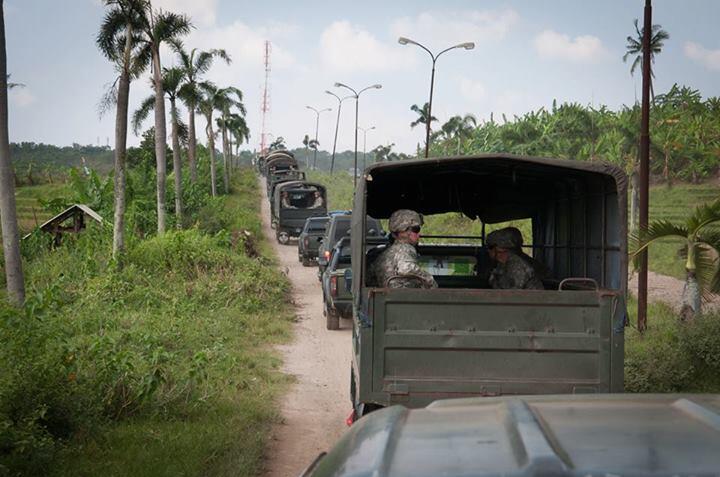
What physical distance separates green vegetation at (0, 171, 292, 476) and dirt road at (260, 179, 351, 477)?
209 mm

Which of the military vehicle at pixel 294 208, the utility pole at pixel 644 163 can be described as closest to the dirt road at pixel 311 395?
the utility pole at pixel 644 163

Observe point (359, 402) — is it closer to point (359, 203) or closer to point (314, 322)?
point (359, 203)

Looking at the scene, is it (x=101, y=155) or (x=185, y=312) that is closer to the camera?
(x=185, y=312)

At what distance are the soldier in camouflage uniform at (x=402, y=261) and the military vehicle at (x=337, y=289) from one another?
663 cm

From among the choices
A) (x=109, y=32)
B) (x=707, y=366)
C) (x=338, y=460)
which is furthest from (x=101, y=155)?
(x=338, y=460)

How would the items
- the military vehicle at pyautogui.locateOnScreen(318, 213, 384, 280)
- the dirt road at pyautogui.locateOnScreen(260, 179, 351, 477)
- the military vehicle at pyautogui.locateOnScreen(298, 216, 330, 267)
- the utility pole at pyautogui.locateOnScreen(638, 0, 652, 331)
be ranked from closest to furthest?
the dirt road at pyautogui.locateOnScreen(260, 179, 351, 477) → the utility pole at pyautogui.locateOnScreen(638, 0, 652, 331) → the military vehicle at pyautogui.locateOnScreen(318, 213, 384, 280) → the military vehicle at pyautogui.locateOnScreen(298, 216, 330, 267)

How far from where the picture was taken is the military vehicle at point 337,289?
49.4 ft

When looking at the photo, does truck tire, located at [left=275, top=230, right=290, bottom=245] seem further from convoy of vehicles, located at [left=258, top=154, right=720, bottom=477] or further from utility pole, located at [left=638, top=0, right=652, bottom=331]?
utility pole, located at [left=638, top=0, right=652, bottom=331]

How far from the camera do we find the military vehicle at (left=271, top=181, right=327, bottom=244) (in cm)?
3662

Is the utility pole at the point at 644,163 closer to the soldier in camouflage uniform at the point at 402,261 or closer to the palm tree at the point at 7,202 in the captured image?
the soldier in camouflage uniform at the point at 402,261

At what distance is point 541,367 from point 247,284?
39.4ft

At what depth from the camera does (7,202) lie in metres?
13.0

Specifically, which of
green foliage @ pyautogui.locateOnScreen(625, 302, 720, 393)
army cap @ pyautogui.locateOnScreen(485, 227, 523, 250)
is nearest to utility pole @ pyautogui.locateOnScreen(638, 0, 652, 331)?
green foliage @ pyautogui.locateOnScreen(625, 302, 720, 393)

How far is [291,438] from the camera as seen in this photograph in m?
8.80
